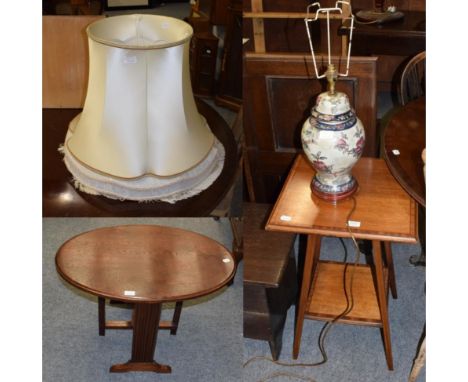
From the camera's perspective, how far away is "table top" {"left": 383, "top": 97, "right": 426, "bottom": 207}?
1.62 meters

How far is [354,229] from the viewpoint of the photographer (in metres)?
1.62

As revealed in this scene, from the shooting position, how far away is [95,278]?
1150 mm

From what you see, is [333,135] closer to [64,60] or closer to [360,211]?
[360,211]

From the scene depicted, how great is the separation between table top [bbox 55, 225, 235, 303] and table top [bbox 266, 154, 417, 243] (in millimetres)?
510

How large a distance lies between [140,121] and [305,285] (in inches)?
37.5

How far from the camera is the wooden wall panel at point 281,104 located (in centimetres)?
207

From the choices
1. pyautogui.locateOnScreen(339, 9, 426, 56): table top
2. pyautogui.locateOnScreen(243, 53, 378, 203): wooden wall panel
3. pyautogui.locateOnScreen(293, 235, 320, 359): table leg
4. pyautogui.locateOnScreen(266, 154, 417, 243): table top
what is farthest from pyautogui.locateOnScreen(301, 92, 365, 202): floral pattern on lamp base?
pyautogui.locateOnScreen(339, 9, 426, 56): table top

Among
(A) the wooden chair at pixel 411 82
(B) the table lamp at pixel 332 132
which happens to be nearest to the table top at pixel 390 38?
(A) the wooden chair at pixel 411 82

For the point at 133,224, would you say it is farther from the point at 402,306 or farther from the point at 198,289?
the point at 402,306

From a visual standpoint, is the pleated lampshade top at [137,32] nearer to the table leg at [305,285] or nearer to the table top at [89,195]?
the table top at [89,195]

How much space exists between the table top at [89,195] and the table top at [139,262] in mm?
40

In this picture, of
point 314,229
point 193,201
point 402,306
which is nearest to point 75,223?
point 193,201

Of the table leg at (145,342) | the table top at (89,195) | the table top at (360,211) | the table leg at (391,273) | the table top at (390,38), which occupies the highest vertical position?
the table top at (390,38)
